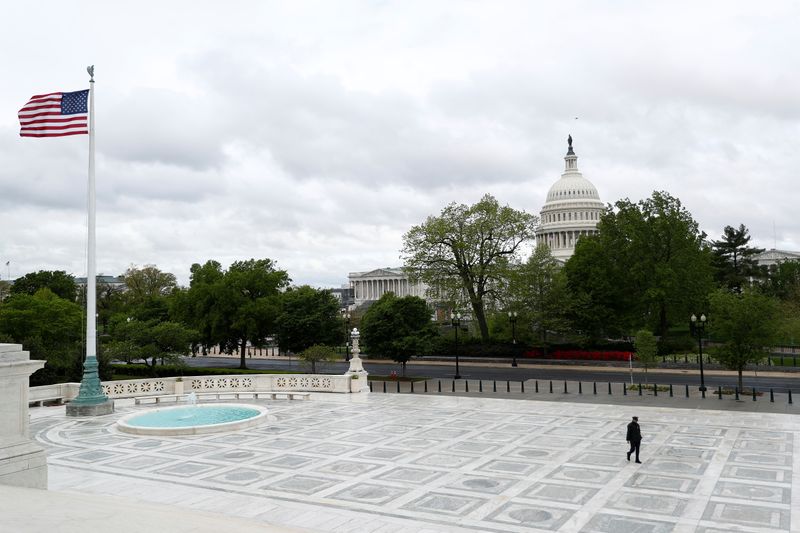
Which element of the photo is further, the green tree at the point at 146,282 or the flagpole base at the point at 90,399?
the green tree at the point at 146,282

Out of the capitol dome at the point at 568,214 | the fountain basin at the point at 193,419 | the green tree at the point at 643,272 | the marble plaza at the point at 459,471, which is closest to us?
the marble plaza at the point at 459,471

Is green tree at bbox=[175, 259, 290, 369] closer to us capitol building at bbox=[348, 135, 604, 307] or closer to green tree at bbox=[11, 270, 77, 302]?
green tree at bbox=[11, 270, 77, 302]

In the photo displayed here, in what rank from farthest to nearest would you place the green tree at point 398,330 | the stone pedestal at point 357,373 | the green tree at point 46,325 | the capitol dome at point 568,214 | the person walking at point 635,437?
the capitol dome at point 568,214, the green tree at point 398,330, the green tree at point 46,325, the stone pedestal at point 357,373, the person walking at point 635,437

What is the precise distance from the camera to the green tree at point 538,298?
61.8 metres

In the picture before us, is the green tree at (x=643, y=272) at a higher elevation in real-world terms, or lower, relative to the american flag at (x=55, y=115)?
lower

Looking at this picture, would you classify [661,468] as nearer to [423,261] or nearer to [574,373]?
[574,373]

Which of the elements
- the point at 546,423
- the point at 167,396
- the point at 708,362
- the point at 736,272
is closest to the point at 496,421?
the point at 546,423

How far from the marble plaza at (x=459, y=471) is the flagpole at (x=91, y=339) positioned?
3.47 ft

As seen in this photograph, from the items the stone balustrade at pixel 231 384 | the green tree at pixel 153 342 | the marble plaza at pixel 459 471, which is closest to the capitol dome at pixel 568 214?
the green tree at pixel 153 342

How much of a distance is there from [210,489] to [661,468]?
496 inches

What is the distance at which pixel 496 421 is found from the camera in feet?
92.4

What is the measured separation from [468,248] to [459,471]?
148 feet

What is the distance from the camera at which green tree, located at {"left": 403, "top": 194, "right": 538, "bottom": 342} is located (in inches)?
2501

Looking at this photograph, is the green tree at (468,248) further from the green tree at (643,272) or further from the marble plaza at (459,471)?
the marble plaza at (459,471)
